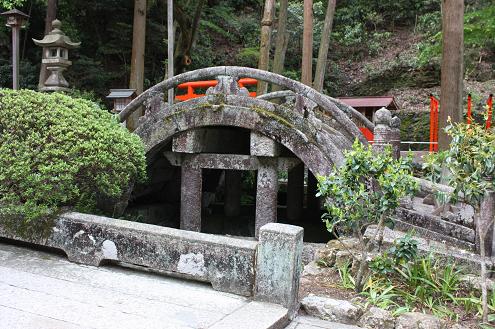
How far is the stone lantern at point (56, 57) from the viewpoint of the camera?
359 inches

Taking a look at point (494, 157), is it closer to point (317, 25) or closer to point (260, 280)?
point (260, 280)

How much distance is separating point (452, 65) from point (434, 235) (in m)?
4.07

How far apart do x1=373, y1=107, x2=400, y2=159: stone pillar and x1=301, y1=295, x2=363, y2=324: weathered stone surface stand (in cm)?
360

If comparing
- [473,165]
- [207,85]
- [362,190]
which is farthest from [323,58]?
[473,165]

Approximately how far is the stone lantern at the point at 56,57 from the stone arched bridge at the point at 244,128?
1411mm

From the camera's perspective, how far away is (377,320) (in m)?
4.41

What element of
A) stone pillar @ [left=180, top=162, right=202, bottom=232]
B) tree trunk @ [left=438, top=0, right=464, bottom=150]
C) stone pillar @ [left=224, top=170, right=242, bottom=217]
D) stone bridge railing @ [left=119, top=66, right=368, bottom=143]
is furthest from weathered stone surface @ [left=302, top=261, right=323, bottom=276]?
stone pillar @ [left=224, top=170, right=242, bottom=217]

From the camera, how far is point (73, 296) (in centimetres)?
449

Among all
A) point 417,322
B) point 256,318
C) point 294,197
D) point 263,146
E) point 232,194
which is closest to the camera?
point 256,318

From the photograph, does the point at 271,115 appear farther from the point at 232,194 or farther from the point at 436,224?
the point at 232,194

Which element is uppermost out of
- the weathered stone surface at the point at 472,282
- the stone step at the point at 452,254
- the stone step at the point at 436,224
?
the stone step at the point at 436,224

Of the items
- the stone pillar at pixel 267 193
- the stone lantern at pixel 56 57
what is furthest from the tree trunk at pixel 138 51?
the stone pillar at pixel 267 193

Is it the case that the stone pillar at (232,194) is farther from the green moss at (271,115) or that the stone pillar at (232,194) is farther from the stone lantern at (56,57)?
the stone lantern at (56,57)

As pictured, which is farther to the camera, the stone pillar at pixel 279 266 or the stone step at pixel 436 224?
the stone step at pixel 436 224
